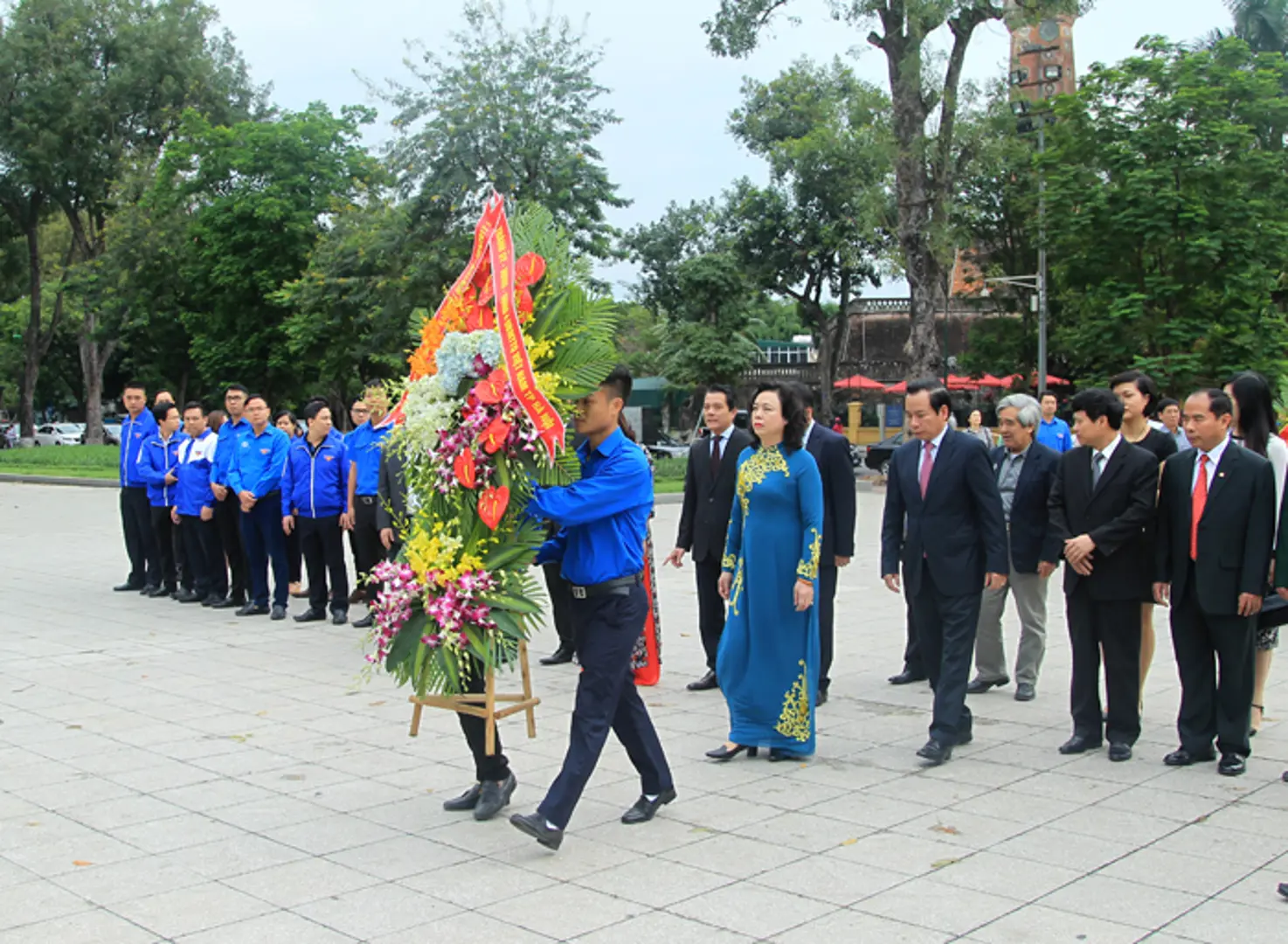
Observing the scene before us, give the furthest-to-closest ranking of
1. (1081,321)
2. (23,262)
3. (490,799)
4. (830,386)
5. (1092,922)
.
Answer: (23,262), (830,386), (1081,321), (490,799), (1092,922)

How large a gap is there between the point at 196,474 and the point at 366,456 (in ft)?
7.92

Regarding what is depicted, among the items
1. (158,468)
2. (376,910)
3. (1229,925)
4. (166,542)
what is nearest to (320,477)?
(158,468)

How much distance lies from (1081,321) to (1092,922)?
77.5 feet

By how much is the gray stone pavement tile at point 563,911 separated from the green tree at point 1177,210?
21175 millimetres

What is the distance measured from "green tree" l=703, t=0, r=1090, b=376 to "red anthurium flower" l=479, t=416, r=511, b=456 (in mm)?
21406

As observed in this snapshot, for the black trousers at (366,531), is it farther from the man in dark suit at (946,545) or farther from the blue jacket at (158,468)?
the man in dark suit at (946,545)

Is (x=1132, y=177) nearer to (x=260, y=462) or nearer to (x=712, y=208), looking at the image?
(x=260, y=462)

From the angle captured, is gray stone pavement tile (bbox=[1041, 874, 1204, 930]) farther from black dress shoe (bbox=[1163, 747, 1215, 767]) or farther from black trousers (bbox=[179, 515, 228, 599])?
black trousers (bbox=[179, 515, 228, 599])

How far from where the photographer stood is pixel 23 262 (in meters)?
49.6

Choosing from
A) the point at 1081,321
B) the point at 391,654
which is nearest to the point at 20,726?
the point at 391,654

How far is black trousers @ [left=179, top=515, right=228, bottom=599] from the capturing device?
461 inches

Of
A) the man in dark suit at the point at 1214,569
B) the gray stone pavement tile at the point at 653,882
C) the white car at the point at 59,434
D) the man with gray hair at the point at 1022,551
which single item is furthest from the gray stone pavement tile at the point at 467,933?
the white car at the point at 59,434

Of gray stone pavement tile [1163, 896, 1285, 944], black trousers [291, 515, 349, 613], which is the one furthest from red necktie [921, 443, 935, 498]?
black trousers [291, 515, 349, 613]

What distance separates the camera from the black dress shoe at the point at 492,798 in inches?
207
